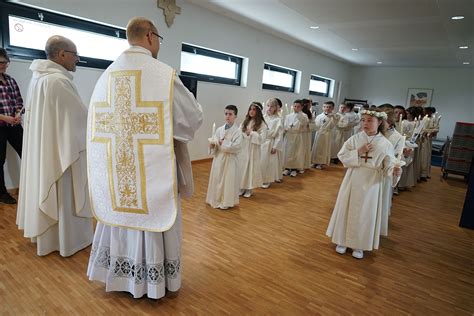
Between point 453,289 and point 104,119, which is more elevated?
point 104,119

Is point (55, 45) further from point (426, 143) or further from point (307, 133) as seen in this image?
point (426, 143)

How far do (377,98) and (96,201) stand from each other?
1426 cm

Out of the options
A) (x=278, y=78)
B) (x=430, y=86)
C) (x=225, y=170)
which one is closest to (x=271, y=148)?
(x=225, y=170)

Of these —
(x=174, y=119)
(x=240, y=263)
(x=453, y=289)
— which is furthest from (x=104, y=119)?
(x=453, y=289)

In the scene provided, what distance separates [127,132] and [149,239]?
71 centimetres

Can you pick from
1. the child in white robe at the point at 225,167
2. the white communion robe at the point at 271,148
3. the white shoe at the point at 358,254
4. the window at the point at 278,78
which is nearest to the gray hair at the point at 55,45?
the child in white robe at the point at 225,167

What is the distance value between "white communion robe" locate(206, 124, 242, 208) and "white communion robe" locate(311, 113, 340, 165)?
3944mm

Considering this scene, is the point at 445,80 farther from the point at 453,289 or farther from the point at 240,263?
the point at 240,263

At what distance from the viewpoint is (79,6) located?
4371 mm

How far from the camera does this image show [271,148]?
5508mm

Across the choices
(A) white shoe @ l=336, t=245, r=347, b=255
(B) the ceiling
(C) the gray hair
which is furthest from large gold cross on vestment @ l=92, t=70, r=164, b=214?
(B) the ceiling

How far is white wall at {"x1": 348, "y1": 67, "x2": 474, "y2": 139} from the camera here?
11.8m

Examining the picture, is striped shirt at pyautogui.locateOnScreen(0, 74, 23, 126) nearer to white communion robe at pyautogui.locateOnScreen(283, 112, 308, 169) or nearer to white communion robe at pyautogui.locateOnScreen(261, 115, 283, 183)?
white communion robe at pyautogui.locateOnScreen(261, 115, 283, 183)

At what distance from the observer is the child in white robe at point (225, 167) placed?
161 inches
